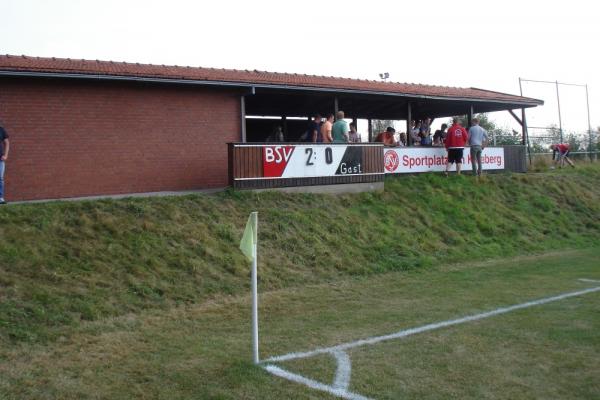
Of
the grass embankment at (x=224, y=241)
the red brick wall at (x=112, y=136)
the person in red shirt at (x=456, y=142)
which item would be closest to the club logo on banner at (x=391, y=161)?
the grass embankment at (x=224, y=241)

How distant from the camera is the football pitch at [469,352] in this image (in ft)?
17.3

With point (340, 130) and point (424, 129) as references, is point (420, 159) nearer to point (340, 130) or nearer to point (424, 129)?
point (424, 129)

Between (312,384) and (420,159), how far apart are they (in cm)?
1416

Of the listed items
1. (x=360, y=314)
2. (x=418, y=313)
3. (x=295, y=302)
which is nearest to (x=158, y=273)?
(x=295, y=302)

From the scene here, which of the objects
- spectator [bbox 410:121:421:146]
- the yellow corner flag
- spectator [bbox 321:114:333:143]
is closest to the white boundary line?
the yellow corner flag

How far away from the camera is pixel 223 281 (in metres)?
9.89

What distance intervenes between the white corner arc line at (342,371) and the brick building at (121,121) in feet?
31.0

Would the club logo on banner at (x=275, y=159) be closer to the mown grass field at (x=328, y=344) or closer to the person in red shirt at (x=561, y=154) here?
the mown grass field at (x=328, y=344)

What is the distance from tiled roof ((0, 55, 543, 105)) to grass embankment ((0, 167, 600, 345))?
10.9 ft

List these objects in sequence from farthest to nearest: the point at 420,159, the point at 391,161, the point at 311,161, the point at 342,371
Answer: the point at 420,159 → the point at 391,161 → the point at 311,161 → the point at 342,371

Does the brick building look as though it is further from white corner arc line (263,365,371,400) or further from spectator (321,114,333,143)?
white corner arc line (263,365,371,400)

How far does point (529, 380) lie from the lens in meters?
5.39

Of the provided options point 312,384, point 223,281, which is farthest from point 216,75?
point 312,384

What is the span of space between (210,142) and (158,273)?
22.3 ft
